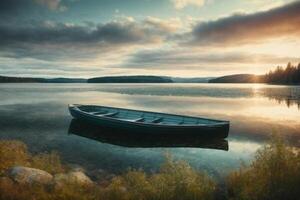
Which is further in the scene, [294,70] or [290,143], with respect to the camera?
[294,70]

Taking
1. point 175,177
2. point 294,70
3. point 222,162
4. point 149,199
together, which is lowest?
point 222,162

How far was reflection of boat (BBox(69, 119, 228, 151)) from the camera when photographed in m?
22.3

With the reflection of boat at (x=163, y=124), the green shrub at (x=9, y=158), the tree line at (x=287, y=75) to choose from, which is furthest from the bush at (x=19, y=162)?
the tree line at (x=287, y=75)

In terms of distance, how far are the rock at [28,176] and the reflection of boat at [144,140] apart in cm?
1156

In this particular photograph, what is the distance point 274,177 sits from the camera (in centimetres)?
942

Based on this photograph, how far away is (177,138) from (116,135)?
19.2ft

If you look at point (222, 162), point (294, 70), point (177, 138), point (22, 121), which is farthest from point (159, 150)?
point (294, 70)

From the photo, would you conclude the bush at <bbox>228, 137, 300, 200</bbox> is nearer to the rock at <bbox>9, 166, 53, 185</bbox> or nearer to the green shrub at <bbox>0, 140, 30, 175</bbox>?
the rock at <bbox>9, 166, 53, 185</bbox>

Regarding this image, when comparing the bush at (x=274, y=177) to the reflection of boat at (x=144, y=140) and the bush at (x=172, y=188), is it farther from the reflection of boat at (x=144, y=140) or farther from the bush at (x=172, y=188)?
the reflection of boat at (x=144, y=140)

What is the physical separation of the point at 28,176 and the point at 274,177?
8.90 meters

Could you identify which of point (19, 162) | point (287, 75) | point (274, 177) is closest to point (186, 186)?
point (274, 177)

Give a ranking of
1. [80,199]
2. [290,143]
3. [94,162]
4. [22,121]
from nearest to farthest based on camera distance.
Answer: [80,199] < [94,162] < [290,143] < [22,121]

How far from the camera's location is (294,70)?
149m

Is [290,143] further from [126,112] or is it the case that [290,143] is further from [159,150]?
[126,112]
